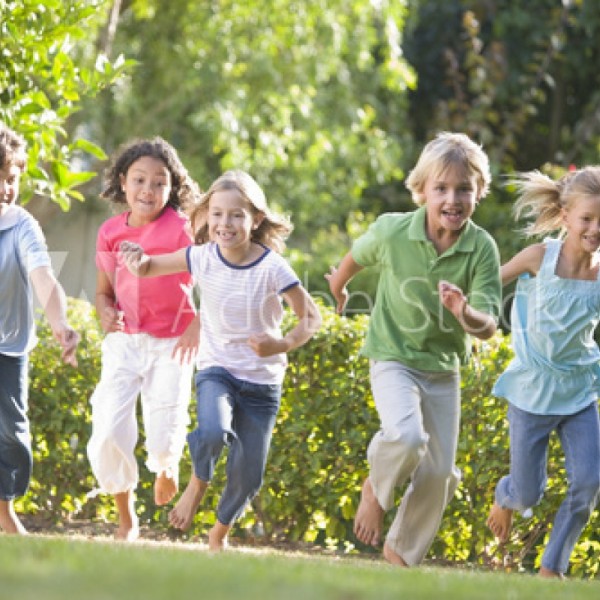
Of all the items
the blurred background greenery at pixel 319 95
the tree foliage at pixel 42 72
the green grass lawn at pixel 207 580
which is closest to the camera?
the green grass lawn at pixel 207 580

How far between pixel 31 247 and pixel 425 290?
5.77ft

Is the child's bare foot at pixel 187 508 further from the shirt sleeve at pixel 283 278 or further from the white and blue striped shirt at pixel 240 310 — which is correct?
the shirt sleeve at pixel 283 278

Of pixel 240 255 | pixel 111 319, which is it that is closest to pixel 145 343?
pixel 111 319

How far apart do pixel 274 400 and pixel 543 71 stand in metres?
10.7

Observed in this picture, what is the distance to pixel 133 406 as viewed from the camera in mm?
7125

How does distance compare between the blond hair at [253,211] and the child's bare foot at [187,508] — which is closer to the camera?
the child's bare foot at [187,508]

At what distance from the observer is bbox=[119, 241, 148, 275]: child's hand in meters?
6.59

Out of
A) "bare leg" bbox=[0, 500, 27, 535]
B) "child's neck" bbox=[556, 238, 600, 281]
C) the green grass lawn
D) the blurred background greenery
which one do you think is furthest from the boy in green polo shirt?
the blurred background greenery

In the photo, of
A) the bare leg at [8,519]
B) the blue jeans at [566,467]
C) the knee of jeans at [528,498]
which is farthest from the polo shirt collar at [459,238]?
the bare leg at [8,519]

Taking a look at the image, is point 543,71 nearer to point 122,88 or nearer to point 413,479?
point 122,88

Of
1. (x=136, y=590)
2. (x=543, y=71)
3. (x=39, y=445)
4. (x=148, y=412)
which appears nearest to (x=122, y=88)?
(x=543, y=71)

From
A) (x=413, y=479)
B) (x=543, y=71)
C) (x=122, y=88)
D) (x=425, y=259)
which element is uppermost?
(x=543, y=71)

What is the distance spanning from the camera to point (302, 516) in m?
8.02

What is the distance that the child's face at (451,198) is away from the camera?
6328 mm
